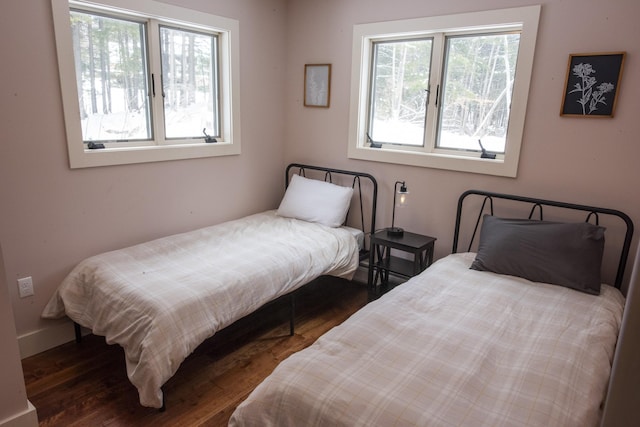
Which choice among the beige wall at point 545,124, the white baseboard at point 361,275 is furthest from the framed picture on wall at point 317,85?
the white baseboard at point 361,275

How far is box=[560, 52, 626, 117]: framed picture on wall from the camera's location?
233cm

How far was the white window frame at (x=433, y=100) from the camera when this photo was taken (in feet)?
8.47

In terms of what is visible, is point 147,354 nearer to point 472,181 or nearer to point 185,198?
point 185,198

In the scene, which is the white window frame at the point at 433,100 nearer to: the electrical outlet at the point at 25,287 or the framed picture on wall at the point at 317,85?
the framed picture on wall at the point at 317,85

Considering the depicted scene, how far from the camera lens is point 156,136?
298 cm

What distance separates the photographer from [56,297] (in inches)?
98.7

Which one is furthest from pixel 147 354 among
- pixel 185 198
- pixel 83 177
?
pixel 185 198

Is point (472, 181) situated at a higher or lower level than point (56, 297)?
higher

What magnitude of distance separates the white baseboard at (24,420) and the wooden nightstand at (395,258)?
2130 millimetres

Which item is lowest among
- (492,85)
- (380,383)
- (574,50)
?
(380,383)

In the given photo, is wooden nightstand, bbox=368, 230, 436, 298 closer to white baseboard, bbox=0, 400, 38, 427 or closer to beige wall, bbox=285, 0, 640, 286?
beige wall, bbox=285, 0, 640, 286

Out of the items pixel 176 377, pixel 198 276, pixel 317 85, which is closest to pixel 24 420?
pixel 176 377

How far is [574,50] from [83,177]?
303 centimetres

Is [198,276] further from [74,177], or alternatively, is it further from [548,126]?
[548,126]
